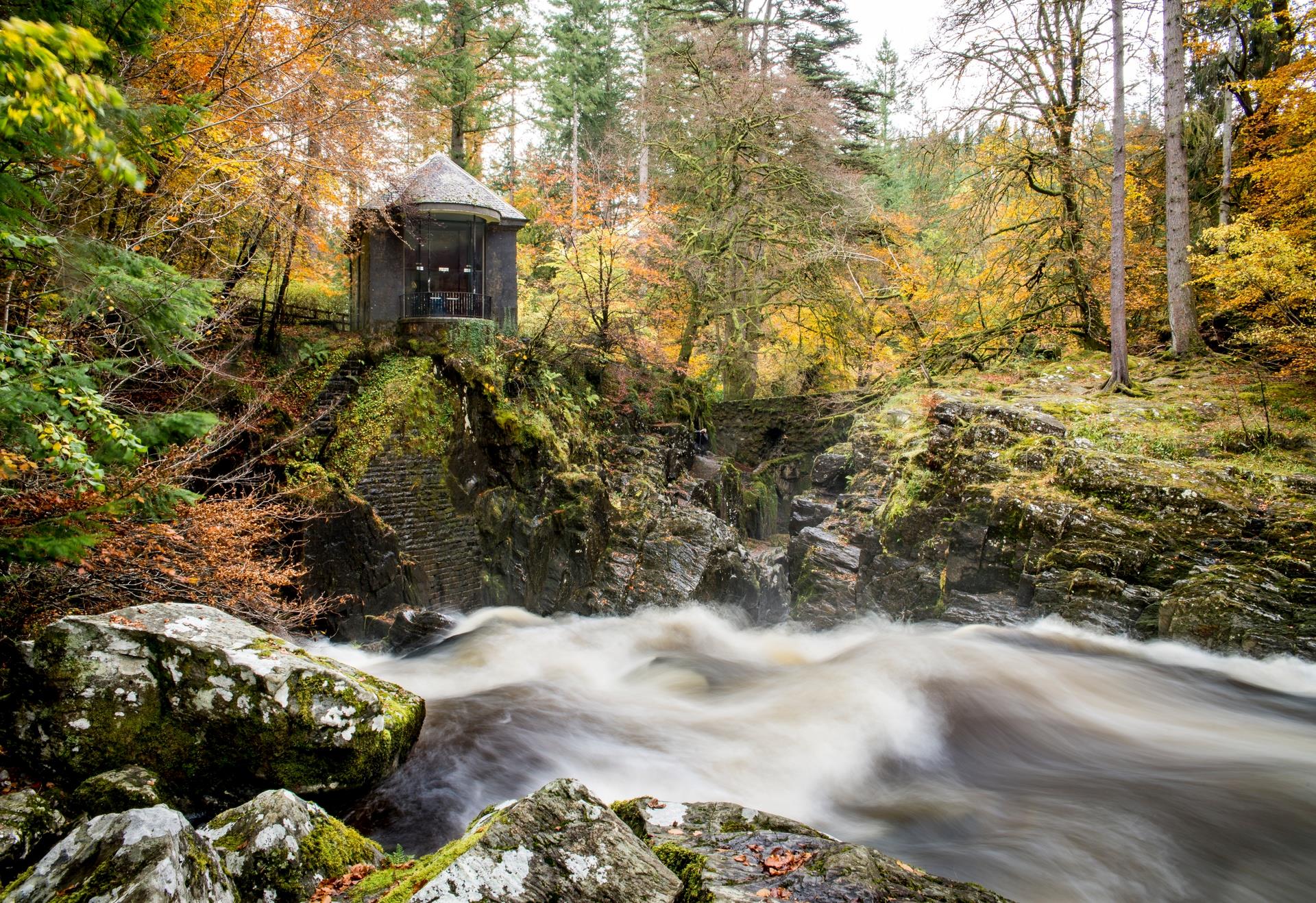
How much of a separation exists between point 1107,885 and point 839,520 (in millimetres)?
8851

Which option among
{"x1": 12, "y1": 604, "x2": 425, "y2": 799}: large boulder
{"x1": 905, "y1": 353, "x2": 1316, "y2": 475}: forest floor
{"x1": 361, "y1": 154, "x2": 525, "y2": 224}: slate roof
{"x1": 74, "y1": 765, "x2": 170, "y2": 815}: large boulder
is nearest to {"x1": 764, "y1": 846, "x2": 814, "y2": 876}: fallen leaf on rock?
{"x1": 12, "y1": 604, "x2": 425, "y2": 799}: large boulder

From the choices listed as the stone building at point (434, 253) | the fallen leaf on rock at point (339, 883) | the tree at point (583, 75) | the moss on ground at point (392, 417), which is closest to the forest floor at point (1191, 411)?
the fallen leaf on rock at point (339, 883)

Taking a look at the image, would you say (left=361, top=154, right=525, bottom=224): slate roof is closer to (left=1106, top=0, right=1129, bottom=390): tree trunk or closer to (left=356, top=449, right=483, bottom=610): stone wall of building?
(left=356, top=449, right=483, bottom=610): stone wall of building

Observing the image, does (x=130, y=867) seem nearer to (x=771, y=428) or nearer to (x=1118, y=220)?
(x=1118, y=220)

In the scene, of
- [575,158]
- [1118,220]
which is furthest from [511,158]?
[1118,220]

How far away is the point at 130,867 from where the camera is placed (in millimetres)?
2725

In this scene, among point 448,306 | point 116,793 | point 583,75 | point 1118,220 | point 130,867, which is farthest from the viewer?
point 583,75

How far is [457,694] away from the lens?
7777 millimetres

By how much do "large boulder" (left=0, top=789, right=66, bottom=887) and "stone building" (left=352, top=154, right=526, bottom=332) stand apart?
445 inches

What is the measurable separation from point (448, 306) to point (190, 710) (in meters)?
12.6

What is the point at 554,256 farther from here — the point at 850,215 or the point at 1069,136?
the point at 1069,136

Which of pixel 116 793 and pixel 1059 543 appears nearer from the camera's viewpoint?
pixel 116 793

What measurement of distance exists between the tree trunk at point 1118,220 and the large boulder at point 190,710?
38.2ft

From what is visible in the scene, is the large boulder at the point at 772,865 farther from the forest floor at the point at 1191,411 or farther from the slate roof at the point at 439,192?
the slate roof at the point at 439,192
